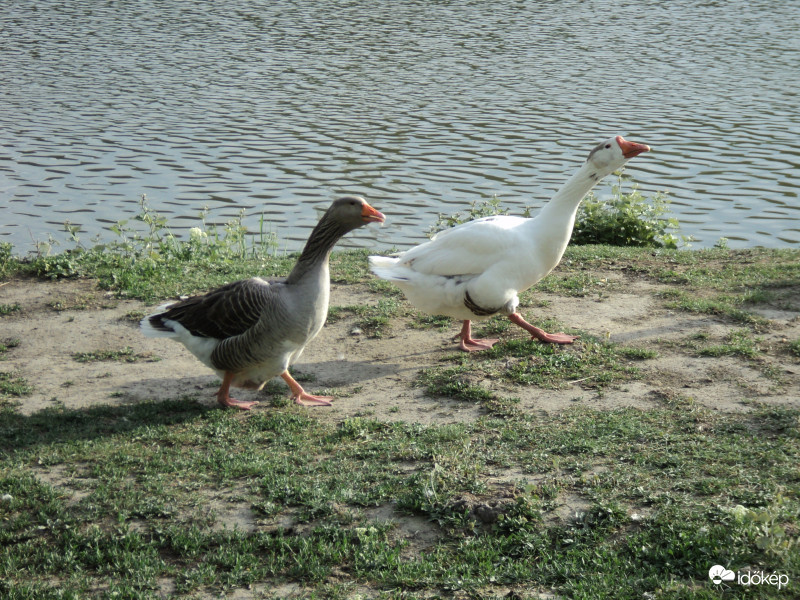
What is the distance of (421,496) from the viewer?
4312mm

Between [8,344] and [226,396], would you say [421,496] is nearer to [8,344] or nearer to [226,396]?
[226,396]

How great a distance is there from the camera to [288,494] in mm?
4418

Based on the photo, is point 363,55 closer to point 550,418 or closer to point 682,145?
point 682,145

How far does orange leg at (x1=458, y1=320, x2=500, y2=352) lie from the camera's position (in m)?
6.71

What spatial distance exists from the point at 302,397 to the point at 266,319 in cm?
70

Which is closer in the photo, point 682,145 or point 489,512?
point 489,512

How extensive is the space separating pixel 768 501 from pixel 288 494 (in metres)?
2.51

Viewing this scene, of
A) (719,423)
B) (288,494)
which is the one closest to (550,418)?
(719,423)

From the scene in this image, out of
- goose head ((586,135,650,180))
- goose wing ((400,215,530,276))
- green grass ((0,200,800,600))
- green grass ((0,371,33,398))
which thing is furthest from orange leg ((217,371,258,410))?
goose head ((586,135,650,180))

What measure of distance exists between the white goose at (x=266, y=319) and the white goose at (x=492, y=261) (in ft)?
3.67

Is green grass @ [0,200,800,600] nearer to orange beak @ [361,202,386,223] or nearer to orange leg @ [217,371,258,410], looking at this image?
orange leg @ [217,371,258,410]

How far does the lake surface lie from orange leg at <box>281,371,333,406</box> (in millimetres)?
5198

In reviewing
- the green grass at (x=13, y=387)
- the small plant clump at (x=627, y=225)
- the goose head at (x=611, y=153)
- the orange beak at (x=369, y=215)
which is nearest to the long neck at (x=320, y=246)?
the orange beak at (x=369, y=215)

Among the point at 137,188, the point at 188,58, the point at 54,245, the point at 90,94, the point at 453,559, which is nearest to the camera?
the point at 453,559
